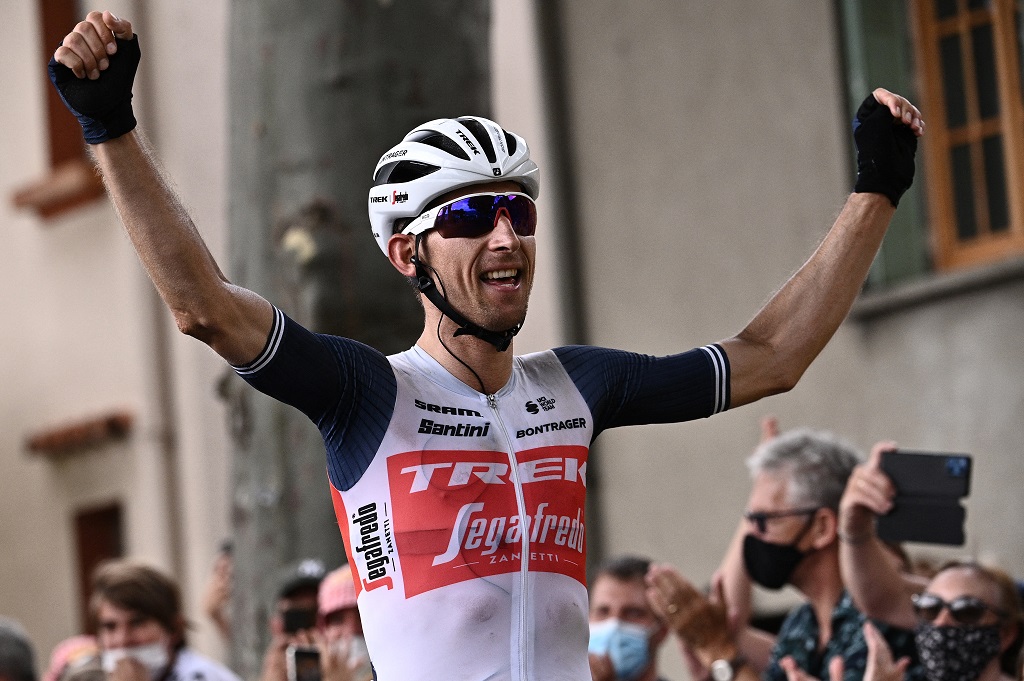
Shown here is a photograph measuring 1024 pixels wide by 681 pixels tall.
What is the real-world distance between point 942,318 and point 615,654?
374 cm

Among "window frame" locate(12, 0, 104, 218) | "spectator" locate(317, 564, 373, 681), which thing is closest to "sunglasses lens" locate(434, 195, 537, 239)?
"spectator" locate(317, 564, 373, 681)

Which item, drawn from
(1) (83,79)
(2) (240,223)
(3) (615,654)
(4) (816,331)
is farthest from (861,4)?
(1) (83,79)

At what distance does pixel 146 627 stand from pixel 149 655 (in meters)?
0.11

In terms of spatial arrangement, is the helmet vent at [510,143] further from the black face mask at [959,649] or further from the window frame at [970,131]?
the window frame at [970,131]

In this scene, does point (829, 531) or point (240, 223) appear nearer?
point (829, 531)

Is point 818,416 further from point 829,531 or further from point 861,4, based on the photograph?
point 829,531

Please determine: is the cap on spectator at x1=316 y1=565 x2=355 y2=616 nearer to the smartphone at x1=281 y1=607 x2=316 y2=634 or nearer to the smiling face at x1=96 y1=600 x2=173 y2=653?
the smartphone at x1=281 y1=607 x2=316 y2=634

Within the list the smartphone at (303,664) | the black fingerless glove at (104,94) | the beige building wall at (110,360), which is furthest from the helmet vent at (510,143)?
the beige building wall at (110,360)

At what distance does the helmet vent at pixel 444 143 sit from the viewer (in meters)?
3.91

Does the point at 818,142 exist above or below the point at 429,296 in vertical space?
above

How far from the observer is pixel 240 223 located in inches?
291

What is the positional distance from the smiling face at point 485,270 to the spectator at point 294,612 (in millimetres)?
2804

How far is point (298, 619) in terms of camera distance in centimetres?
657

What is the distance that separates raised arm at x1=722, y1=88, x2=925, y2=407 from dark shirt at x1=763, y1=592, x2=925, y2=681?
5.98 ft
